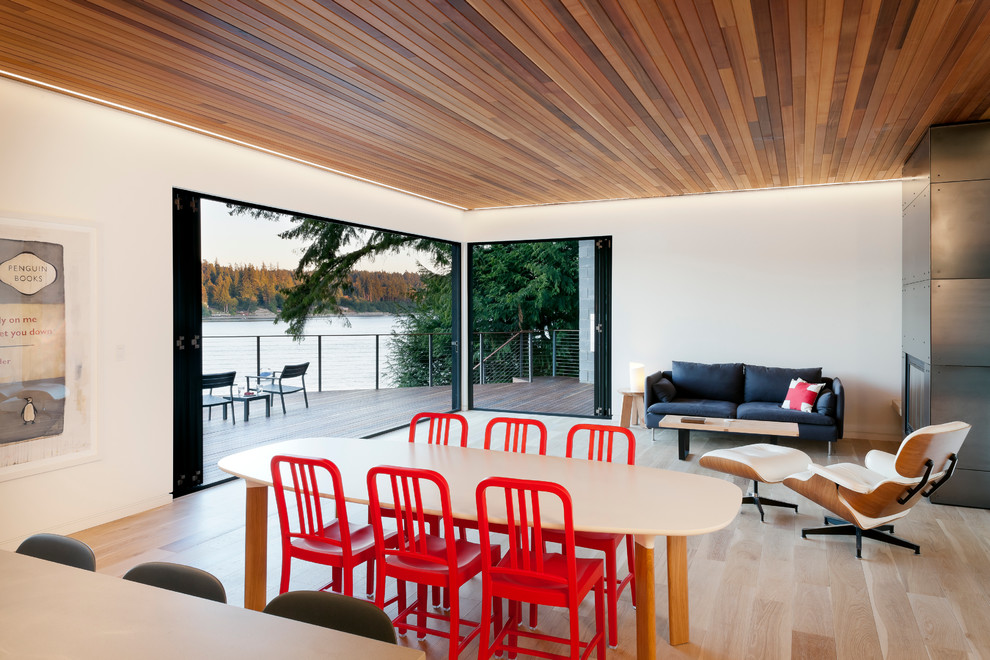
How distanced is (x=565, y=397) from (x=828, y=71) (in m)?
7.27

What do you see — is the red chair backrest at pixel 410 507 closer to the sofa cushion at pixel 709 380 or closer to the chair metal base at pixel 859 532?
the chair metal base at pixel 859 532

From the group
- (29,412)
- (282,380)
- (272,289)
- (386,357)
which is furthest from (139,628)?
(386,357)

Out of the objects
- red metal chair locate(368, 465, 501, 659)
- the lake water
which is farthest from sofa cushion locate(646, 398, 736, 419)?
the lake water

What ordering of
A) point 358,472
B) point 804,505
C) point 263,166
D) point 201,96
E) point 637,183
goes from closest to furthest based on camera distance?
point 358,472, point 201,96, point 804,505, point 263,166, point 637,183

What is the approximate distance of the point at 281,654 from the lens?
1.26m

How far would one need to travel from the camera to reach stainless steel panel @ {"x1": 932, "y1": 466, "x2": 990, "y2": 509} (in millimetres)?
4648

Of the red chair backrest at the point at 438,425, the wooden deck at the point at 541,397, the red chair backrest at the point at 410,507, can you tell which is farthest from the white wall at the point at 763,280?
the red chair backrest at the point at 410,507

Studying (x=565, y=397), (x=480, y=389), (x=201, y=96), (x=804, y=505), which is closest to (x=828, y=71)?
(x=804, y=505)

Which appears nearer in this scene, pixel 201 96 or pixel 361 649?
pixel 361 649

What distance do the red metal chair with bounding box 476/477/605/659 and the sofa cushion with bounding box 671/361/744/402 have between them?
522 centimetres

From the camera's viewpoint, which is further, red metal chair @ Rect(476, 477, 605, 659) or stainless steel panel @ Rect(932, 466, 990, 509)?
stainless steel panel @ Rect(932, 466, 990, 509)

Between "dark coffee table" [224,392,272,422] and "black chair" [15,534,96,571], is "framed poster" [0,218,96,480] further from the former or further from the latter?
"dark coffee table" [224,392,272,422]

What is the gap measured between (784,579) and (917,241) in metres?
3.48

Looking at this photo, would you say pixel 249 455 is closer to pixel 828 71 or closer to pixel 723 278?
pixel 828 71
